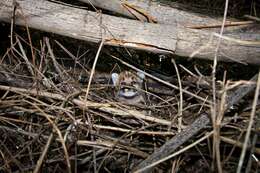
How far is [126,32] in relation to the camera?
1267 millimetres

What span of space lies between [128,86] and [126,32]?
10.6 inches

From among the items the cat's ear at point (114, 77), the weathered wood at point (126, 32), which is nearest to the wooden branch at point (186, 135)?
the weathered wood at point (126, 32)

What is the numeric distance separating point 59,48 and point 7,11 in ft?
1.06

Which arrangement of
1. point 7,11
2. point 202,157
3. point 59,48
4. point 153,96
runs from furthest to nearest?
point 59,48 < point 153,96 < point 7,11 < point 202,157

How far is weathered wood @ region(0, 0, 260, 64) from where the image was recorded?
4.09ft

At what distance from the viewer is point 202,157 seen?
1192mm

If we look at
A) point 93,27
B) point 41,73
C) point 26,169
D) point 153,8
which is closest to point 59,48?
point 41,73

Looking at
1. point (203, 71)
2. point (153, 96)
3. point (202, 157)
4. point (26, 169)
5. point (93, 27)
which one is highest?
point (93, 27)

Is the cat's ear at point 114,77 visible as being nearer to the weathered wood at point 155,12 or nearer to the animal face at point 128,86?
the animal face at point 128,86

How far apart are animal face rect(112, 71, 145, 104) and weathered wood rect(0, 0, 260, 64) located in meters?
0.23

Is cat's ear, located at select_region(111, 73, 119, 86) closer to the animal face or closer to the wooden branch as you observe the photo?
the animal face

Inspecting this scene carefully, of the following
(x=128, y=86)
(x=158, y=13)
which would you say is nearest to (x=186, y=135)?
(x=128, y=86)

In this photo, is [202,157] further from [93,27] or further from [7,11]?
[7,11]

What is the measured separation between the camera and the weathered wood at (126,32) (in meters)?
1.25
